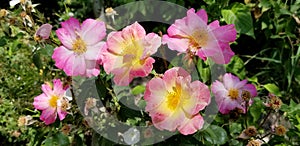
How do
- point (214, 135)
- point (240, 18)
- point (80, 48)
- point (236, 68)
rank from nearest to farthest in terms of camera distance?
point (80, 48)
point (214, 135)
point (240, 18)
point (236, 68)

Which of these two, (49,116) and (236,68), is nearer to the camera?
(49,116)

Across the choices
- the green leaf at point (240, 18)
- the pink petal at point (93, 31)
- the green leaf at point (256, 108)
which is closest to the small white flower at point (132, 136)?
the pink petal at point (93, 31)

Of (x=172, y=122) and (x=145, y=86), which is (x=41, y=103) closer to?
(x=145, y=86)

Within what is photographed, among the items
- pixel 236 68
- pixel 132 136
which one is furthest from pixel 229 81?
pixel 236 68

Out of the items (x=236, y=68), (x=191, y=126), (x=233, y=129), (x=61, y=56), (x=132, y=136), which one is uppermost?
(x=61, y=56)

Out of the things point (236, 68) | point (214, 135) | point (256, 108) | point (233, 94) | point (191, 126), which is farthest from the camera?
point (236, 68)

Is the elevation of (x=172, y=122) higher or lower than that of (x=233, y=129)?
higher

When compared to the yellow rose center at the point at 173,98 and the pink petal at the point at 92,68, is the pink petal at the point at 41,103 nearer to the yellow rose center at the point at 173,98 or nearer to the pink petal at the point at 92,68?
the pink petal at the point at 92,68
